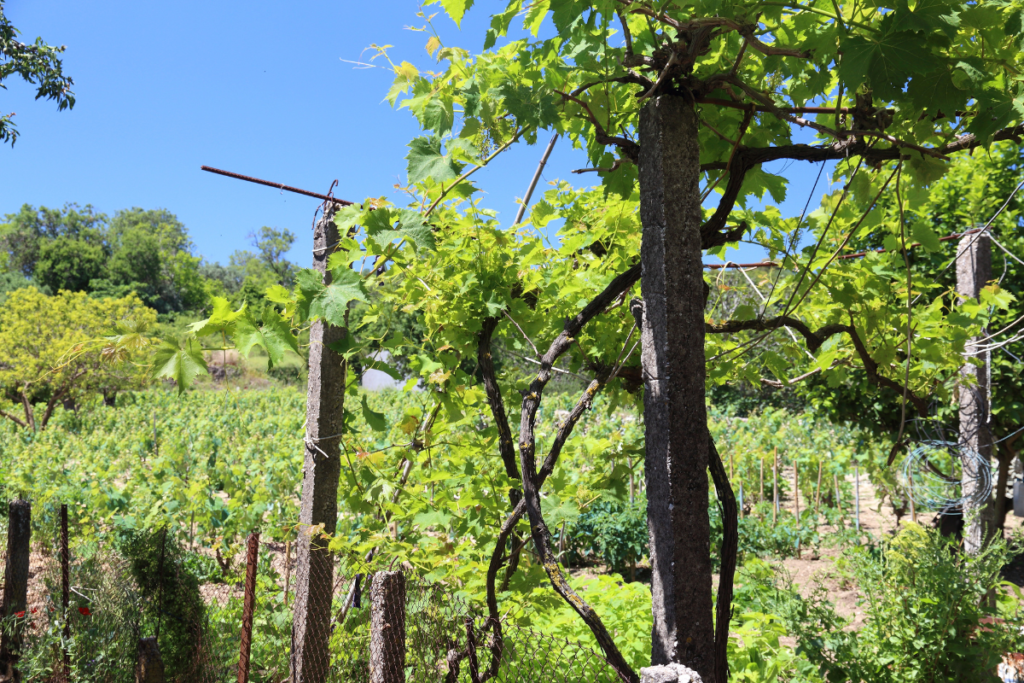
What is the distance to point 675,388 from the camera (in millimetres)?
1579

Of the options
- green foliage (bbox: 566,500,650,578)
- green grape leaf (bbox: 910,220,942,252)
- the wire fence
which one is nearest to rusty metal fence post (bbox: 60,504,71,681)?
the wire fence

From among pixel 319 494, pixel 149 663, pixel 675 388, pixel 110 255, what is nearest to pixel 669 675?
pixel 675 388

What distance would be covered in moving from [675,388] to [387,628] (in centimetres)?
152

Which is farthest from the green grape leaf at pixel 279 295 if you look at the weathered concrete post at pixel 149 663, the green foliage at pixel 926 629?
the green foliage at pixel 926 629

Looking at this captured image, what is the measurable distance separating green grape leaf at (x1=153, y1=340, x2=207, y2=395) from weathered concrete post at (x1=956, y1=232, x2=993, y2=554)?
4950 mm

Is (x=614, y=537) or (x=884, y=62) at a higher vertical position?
(x=884, y=62)

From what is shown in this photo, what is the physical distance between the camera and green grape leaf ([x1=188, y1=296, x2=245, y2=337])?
138 cm

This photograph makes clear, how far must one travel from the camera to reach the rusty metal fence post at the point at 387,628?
7.79ft

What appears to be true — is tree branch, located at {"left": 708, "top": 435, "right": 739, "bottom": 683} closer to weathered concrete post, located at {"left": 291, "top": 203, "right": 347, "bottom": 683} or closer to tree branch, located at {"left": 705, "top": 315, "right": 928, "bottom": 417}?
tree branch, located at {"left": 705, "top": 315, "right": 928, "bottom": 417}

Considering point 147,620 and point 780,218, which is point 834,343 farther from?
point 147,620

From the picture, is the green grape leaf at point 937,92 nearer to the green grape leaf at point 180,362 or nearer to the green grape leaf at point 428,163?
the green grape leaf at point 428,163

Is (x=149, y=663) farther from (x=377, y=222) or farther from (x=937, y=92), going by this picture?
(x=937, y=92)

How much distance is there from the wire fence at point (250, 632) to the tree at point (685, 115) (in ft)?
3.07

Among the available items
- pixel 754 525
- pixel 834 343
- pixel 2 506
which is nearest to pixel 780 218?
pixel 834 343
